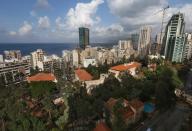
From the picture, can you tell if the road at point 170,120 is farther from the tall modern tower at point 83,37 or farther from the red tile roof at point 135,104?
the tall modern tower at point 83,37

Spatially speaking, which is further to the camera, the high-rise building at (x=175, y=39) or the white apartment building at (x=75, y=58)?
the white apartment building at (x=75, y=58)

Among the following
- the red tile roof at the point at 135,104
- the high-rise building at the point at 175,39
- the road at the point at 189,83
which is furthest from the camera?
the high-rise building at the point at 175,39

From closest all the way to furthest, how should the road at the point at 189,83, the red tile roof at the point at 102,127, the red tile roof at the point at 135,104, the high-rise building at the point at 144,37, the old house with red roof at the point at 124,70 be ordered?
1. the red tile roof at the point at 102,127
2. the red tile roof at the point at 135,104
3. the road at the point at 189,83
4. the old house with red roof at the point at 124,70
5. the high-rise building at the point at 144,37

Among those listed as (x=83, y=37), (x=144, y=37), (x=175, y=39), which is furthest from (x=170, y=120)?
(x=83, y=37)

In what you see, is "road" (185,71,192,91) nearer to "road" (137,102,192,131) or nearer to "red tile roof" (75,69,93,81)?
"road" (137,102,192,131)

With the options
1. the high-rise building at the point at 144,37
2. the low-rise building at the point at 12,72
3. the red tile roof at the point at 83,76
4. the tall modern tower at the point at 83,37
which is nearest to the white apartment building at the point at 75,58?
the low-rise building at the point at 12,72

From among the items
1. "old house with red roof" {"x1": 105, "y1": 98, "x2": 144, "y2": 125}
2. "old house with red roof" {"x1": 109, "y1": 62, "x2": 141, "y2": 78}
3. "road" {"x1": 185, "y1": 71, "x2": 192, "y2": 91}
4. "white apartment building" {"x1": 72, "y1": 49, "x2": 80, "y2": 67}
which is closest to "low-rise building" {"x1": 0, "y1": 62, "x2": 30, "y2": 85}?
"old house with red roof" {"x1": 109, "y1": 62, "x2": 141, "y2": 78}
